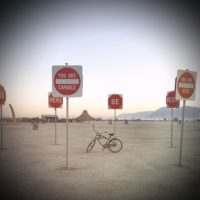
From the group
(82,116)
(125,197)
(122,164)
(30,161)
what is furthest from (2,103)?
(82,116)

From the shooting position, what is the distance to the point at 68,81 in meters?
9.56

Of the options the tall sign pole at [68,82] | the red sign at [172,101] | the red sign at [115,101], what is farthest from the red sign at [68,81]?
the red sign at [172,101]

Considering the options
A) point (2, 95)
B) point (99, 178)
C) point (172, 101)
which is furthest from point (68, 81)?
point (172, 101)

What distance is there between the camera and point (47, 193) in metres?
6.50

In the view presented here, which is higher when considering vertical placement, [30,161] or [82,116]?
[30,161]

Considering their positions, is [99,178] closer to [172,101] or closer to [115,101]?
[115,101]

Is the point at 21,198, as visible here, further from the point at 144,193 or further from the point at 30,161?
the point at 30,161

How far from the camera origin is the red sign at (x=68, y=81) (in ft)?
31.3

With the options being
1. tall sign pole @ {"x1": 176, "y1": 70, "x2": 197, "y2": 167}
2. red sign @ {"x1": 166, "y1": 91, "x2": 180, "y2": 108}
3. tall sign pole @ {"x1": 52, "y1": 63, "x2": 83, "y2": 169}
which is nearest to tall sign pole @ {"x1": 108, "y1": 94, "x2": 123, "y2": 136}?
red sign @ {"x1": 166, "y1": 91, "x2": 180, "y2": 108}

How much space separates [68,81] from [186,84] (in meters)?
4.34

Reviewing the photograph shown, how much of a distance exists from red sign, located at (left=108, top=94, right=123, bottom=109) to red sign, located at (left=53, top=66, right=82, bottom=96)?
7.18 m

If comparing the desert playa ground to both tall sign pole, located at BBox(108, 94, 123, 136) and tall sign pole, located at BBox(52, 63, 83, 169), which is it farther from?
tall sign pole, located at BBox(108, 94, 123, 136)

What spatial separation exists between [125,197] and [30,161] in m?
5.72

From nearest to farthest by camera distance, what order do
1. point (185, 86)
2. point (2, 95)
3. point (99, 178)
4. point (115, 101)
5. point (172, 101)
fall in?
point (99, 178), point (185, 86), point (2, 95), point (172, 101), point (115, 101)
